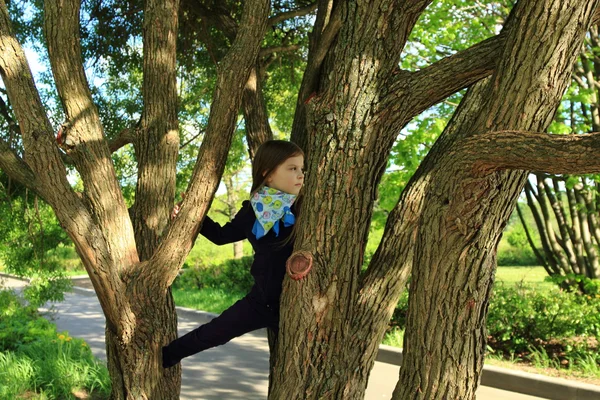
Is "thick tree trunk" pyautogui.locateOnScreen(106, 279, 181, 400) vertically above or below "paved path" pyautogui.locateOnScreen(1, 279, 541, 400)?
above

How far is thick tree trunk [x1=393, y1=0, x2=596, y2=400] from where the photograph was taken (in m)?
2.64

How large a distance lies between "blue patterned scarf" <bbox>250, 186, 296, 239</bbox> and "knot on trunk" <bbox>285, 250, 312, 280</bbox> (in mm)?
525

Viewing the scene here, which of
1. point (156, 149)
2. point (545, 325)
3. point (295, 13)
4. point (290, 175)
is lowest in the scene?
point (545, 325)

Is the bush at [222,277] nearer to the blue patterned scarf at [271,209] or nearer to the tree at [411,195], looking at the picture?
the blue patterned scarf at [271,209]

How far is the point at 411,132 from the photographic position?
10.1 meters

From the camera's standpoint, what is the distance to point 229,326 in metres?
3.66

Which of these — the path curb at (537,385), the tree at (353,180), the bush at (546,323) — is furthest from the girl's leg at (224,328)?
the bush at (546,323)

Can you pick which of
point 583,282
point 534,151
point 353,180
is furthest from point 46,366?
point 583,282

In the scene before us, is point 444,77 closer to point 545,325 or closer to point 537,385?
point 537,385

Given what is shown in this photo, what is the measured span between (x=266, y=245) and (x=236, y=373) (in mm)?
5503

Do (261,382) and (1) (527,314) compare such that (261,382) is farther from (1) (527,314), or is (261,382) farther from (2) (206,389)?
(1) (527,314)

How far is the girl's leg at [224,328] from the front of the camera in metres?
3.59

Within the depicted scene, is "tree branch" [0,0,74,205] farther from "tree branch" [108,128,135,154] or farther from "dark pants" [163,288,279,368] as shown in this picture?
"dark pants" [163,288,279,368]

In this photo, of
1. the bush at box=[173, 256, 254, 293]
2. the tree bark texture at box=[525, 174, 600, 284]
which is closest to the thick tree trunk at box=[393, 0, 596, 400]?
the tree bark texture at box=[525, 174, 600, 284]
